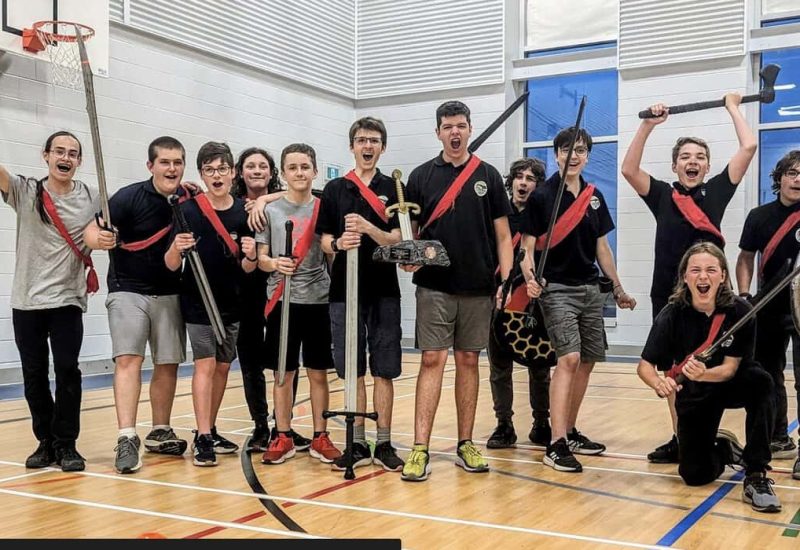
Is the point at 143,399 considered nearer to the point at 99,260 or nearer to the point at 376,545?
the point at 99,260

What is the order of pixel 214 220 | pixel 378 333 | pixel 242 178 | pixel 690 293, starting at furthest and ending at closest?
pixel 242 178 → pixel 214 220 → pixel 378 333 → pixel 690 293

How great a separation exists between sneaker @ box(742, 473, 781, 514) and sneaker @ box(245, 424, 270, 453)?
2471mm

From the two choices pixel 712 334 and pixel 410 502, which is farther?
pixel 712 334

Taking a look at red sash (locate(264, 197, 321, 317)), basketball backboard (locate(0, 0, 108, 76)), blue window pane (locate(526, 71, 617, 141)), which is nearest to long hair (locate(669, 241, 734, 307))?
red sash (locate(264, 197, 321, 317))

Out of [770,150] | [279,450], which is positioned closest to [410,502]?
[279,450]

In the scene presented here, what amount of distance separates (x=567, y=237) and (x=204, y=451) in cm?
217

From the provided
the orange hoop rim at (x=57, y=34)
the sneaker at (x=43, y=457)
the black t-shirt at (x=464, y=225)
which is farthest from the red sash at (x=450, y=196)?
the orange hoop rim at (x=57, y=34)

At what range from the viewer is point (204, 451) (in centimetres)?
421

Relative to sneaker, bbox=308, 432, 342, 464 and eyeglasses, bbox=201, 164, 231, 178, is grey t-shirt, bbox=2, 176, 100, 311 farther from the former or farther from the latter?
sneaker, bbox=308, 432, 342, 464

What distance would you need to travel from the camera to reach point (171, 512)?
3.34m

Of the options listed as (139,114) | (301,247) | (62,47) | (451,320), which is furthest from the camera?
(139,114)

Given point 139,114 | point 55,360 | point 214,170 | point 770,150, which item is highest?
point 139,114

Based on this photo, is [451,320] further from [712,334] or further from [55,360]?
[55,360]

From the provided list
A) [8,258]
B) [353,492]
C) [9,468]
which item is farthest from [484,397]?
[8,258]
